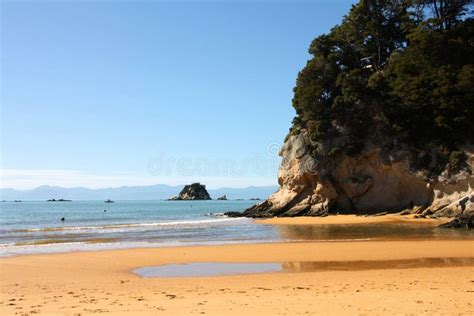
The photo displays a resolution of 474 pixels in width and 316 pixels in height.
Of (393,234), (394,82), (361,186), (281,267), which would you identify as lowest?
(281,267)

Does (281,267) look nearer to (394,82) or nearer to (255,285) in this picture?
(255,285)

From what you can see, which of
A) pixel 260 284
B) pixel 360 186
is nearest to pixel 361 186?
pixel 360 186

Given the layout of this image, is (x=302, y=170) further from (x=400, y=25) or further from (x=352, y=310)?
(x=352, y=310)

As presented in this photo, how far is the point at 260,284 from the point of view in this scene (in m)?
13.1

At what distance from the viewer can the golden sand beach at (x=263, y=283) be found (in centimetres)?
983

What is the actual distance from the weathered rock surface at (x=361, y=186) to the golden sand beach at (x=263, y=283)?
16971 mm

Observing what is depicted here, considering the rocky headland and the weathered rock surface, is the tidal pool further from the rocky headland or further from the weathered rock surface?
the weathered rock surface

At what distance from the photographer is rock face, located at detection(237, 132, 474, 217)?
37.4 meters

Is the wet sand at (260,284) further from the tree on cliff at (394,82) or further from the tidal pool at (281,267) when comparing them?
the tree on cliff at (394,82)

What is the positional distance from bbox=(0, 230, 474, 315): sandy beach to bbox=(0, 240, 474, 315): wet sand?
0.08 ft

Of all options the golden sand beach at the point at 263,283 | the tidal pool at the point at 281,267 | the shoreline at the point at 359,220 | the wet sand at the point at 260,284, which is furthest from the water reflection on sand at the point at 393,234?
the tidal pool at the point at 281,267

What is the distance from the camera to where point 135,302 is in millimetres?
10852

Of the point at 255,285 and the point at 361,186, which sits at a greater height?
the point at 361,186

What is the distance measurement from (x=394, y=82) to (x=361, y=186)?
422 inches
